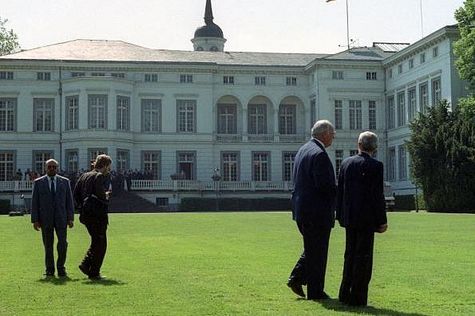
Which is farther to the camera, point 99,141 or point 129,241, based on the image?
point 99,141

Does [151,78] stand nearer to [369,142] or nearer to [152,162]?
[152,162]

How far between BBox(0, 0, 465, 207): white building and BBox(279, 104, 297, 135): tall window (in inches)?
3.3

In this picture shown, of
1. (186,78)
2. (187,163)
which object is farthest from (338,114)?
(187,163)

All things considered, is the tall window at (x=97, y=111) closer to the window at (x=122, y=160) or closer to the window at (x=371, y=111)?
the window at (x=122, y=160)

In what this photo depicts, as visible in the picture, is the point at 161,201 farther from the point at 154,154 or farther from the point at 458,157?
the point at 458,157

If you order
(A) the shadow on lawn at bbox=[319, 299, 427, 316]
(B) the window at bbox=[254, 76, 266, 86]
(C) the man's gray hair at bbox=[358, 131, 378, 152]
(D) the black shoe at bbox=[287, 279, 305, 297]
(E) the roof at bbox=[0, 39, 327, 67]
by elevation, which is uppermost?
(E) the roof at bbox=[0, 39, 327, 67]

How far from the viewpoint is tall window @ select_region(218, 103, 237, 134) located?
219 ft

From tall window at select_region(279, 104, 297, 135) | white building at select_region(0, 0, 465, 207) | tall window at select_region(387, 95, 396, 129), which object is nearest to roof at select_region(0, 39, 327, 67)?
white building at select_region(0, 0, 465, 207)

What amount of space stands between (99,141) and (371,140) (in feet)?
172

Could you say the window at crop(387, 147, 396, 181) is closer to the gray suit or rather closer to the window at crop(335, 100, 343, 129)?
the window at crop(335, 100, 343, 129)

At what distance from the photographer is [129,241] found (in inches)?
786

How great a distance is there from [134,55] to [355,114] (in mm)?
18452

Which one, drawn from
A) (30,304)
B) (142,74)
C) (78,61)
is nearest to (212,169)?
(142,74)

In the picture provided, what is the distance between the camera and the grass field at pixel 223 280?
9.00 meters
